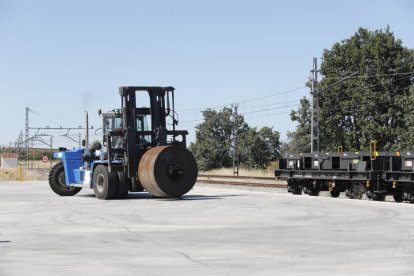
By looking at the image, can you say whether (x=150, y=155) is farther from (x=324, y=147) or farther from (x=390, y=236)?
(x=324, y=147)

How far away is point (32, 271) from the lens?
9.17 meters

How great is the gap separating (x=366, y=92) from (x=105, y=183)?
39.4m

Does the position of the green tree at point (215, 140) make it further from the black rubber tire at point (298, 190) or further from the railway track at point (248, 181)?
the black rubber tire at point (298, 190)

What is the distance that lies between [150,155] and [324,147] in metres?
42.3

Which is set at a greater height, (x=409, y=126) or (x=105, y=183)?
(x=409, y=126)

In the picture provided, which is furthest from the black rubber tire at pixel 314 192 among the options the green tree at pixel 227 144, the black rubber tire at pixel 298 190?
the green tree at pixel 227 144

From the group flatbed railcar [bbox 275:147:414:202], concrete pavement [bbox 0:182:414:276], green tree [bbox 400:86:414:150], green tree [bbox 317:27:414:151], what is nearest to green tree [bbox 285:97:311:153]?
green tree [bbox 317:27:414:151]

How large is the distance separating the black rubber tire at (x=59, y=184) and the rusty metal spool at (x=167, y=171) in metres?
5.04

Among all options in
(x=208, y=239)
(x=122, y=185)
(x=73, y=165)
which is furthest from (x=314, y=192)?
(x=208, y=239)

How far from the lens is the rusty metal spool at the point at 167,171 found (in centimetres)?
2225

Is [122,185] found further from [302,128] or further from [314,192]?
[302,128]

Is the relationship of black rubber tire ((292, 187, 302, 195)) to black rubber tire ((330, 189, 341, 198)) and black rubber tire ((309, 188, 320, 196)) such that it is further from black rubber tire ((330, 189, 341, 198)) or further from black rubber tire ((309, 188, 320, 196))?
black rubber tire ((330, 189, 341, 198))

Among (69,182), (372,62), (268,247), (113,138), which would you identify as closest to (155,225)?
(268,247)

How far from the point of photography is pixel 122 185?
2352cm
